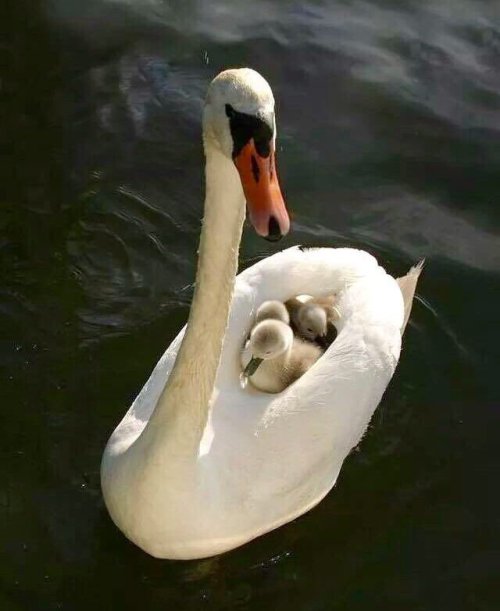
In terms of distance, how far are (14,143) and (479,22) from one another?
3880 millimetres

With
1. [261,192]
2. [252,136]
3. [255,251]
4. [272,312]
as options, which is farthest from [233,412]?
[255,251]

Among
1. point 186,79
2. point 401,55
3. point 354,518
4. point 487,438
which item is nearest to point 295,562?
point 354,518

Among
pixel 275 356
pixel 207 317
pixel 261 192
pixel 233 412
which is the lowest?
pixel 233 412

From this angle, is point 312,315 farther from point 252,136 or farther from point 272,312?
point 252,136

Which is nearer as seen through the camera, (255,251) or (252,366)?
(252,366)

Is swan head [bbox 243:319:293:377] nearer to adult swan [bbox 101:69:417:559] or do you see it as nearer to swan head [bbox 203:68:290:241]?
adult swan [bbox 101:69:417:559]

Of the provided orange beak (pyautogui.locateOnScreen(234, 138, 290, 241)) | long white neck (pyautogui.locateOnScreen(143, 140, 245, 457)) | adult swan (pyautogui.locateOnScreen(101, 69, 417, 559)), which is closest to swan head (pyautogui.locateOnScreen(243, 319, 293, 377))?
adult swan (pyautogui.locateOnScreen(101, 69, 417, 559))

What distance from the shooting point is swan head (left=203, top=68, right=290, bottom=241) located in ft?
10.1

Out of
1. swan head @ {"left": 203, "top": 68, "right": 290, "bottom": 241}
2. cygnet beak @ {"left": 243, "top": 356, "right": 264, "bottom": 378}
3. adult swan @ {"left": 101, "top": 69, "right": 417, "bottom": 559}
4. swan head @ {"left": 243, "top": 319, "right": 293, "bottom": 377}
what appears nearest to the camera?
swan head @ {"left": 203, "top": 68, "right": 290, "bottom": 241}

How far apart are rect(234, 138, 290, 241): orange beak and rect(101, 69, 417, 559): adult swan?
0.32 feet

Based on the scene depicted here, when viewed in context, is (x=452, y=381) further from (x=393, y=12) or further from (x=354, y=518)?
(x=393, y=12)

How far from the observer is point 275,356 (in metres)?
4.28

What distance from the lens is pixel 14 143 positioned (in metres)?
6.75

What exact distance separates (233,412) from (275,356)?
0.96 feet
